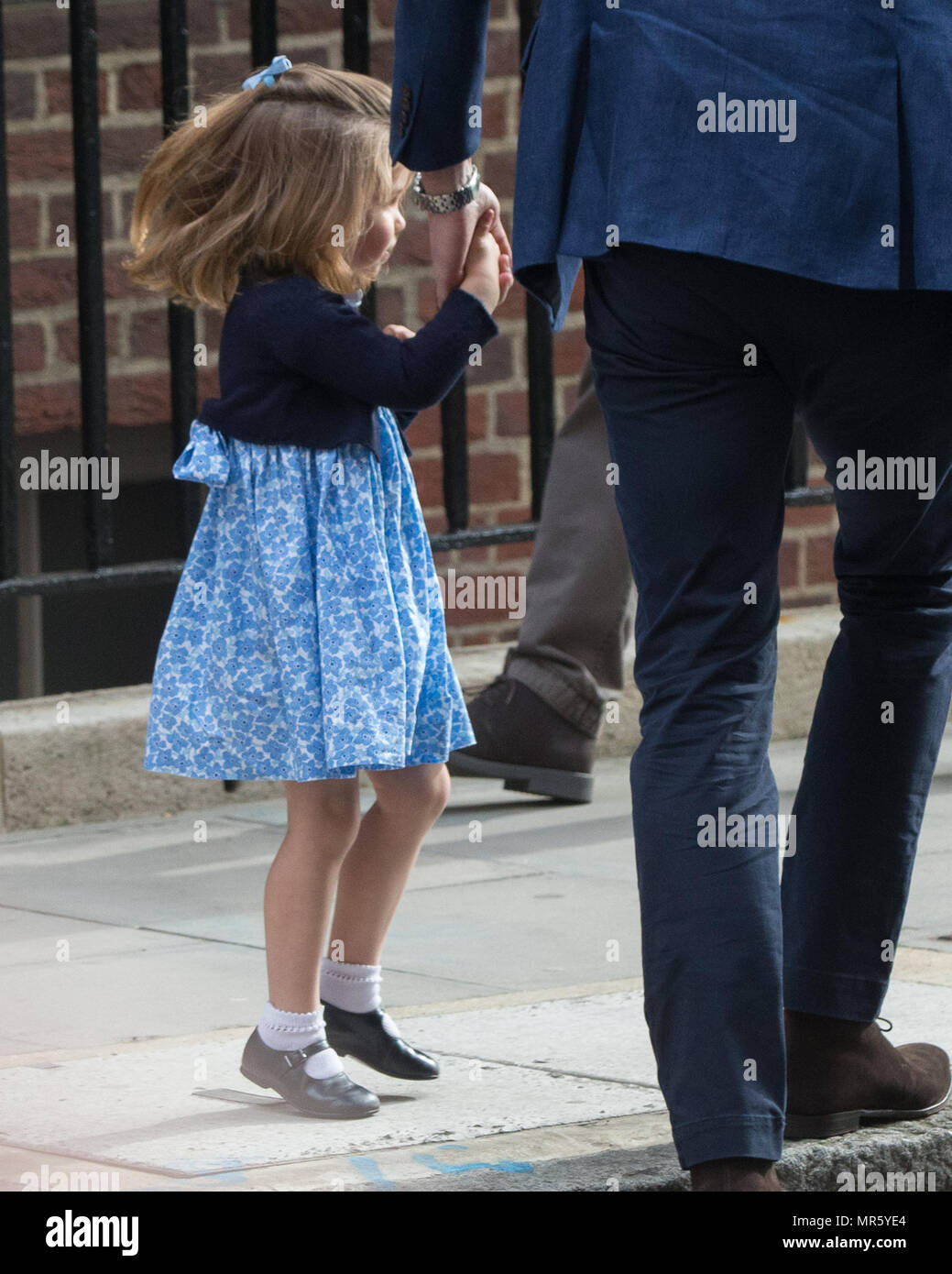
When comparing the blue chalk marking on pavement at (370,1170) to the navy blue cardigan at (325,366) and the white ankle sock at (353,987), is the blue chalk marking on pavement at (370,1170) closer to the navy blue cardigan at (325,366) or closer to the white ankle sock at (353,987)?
the white ankle sock at (353,987)

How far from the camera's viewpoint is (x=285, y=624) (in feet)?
10.2

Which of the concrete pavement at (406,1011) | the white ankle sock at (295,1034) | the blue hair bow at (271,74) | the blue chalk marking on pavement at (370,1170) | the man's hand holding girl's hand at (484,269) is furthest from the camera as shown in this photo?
the blue hair bow at (271,74)

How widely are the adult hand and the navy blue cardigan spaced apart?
3cm

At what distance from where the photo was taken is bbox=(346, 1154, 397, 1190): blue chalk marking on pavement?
8.36 ft

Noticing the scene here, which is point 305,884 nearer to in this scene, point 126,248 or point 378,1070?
point 378,1070

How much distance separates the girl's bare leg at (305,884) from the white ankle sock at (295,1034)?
0.01 m

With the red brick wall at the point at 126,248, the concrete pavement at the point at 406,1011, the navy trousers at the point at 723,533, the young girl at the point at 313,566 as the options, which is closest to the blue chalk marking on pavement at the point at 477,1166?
the concrete pavement at the point at 406,1011

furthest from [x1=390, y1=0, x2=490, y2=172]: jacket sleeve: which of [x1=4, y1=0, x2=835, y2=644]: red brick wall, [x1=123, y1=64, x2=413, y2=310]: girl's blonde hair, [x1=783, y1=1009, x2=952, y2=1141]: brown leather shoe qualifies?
[x1=4, y1=0, x2=835, y2=644]: red brick wall

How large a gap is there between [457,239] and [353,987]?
38.2 inches

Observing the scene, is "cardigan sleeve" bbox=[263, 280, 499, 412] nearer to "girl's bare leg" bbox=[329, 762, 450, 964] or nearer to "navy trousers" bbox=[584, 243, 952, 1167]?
"girl's bare leg" bbox=[329, 762, 450, 964]

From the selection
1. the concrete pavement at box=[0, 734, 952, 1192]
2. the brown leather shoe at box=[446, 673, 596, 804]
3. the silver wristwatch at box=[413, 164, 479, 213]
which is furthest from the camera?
the brown leather shoe at box=[446, 673, 596, 804]

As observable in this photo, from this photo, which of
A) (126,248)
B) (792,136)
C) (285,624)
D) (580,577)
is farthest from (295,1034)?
(126,248)

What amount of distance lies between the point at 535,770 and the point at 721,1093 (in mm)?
2635

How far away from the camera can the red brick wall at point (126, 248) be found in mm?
5574
